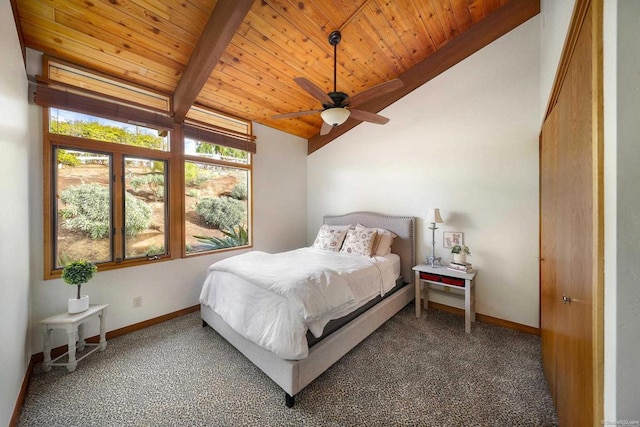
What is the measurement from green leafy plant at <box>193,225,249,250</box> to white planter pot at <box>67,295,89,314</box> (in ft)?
4.37

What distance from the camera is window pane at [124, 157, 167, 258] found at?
277cm

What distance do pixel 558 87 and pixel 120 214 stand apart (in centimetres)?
409

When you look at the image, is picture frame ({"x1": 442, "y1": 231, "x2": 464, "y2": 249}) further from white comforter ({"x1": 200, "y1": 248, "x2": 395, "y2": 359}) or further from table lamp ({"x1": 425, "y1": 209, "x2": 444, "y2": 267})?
white comforter ({"x1": 200, "y1": 248, "x2": 395, "y2": 359})

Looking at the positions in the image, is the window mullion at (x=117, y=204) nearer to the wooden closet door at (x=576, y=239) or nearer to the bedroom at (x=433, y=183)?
the bedroom at (x=433, y=183)

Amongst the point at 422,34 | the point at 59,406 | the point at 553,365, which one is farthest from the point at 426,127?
the point at 59,406

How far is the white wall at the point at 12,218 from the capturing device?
1.41 meters

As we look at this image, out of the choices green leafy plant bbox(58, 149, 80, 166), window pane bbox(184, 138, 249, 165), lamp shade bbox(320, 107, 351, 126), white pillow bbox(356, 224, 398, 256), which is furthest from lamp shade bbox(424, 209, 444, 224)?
green leafy plant bbox(58, 149, 80, 166)

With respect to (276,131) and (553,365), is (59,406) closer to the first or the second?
(553,365)

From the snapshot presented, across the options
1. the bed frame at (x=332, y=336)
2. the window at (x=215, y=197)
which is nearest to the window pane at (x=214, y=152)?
the window at (x=215, y=197)

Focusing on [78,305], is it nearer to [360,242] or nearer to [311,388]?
[311,388]

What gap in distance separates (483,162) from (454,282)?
1.53m

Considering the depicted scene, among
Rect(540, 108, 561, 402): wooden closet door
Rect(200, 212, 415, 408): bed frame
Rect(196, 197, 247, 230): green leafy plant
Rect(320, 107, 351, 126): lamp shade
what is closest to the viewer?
Rect(540, 108, 561, 402): wooden closet door

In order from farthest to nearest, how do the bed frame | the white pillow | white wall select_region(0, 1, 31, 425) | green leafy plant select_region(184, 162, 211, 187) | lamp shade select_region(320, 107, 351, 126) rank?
the white pillow < green leafy plant select_region(184, 162, 211, 187) < lamp shade select_region(320, 107, 351, 126) < the bed frame < white wall select_region(0, 1, 31, 425)

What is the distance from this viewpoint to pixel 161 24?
2291 millimetres
